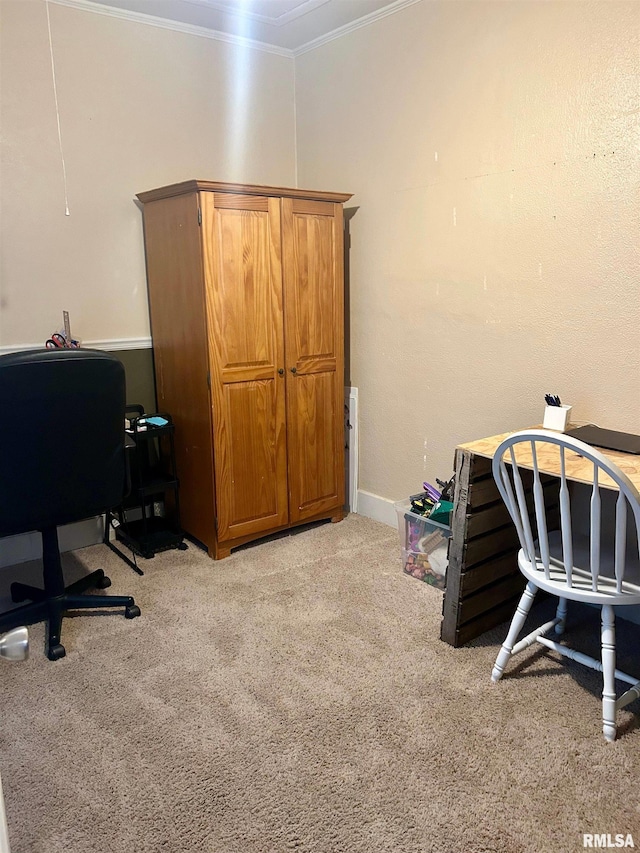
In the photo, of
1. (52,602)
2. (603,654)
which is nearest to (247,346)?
(52,602)

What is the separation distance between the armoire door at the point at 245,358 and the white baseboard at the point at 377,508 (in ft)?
1.87

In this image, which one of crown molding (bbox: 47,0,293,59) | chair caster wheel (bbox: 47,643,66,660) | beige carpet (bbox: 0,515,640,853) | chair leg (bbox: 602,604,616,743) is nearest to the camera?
beige carpet (bbox: 0,515,640,853)

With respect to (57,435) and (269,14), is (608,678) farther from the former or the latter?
(269,14)

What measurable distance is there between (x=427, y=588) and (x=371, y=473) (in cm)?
91

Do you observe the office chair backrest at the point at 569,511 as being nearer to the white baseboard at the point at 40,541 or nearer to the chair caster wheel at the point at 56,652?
the chair caster wheel at the point at 56,652

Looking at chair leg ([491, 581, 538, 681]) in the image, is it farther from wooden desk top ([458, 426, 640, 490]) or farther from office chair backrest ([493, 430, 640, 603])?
wooden desk top ([458, 426, 640, 490])

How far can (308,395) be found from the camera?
3164 mm

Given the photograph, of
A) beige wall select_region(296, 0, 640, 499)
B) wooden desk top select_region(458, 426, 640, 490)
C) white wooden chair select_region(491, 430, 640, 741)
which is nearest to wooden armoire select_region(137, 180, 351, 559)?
beige wall select_region(296, 0, 640, 499)

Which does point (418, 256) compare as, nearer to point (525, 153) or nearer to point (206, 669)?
point (525, 153)

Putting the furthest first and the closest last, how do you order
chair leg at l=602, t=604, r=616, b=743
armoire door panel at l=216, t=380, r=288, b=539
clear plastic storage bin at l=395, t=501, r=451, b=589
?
armoire door panel at l=216, t=380, r=288, b=539 → clear plastic storage bin at l=395, t=501, r=451, b=589 → chair leg at l=602, t=604, r=616, b=743

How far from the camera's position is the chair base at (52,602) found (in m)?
2.31

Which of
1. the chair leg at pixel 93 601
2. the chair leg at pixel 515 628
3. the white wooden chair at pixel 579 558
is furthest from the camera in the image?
the chair leg at pixel 93 601

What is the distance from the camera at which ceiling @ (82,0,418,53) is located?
2.88m

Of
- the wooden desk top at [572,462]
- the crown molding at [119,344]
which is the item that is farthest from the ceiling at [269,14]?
the wooden desk top at [572,462]
